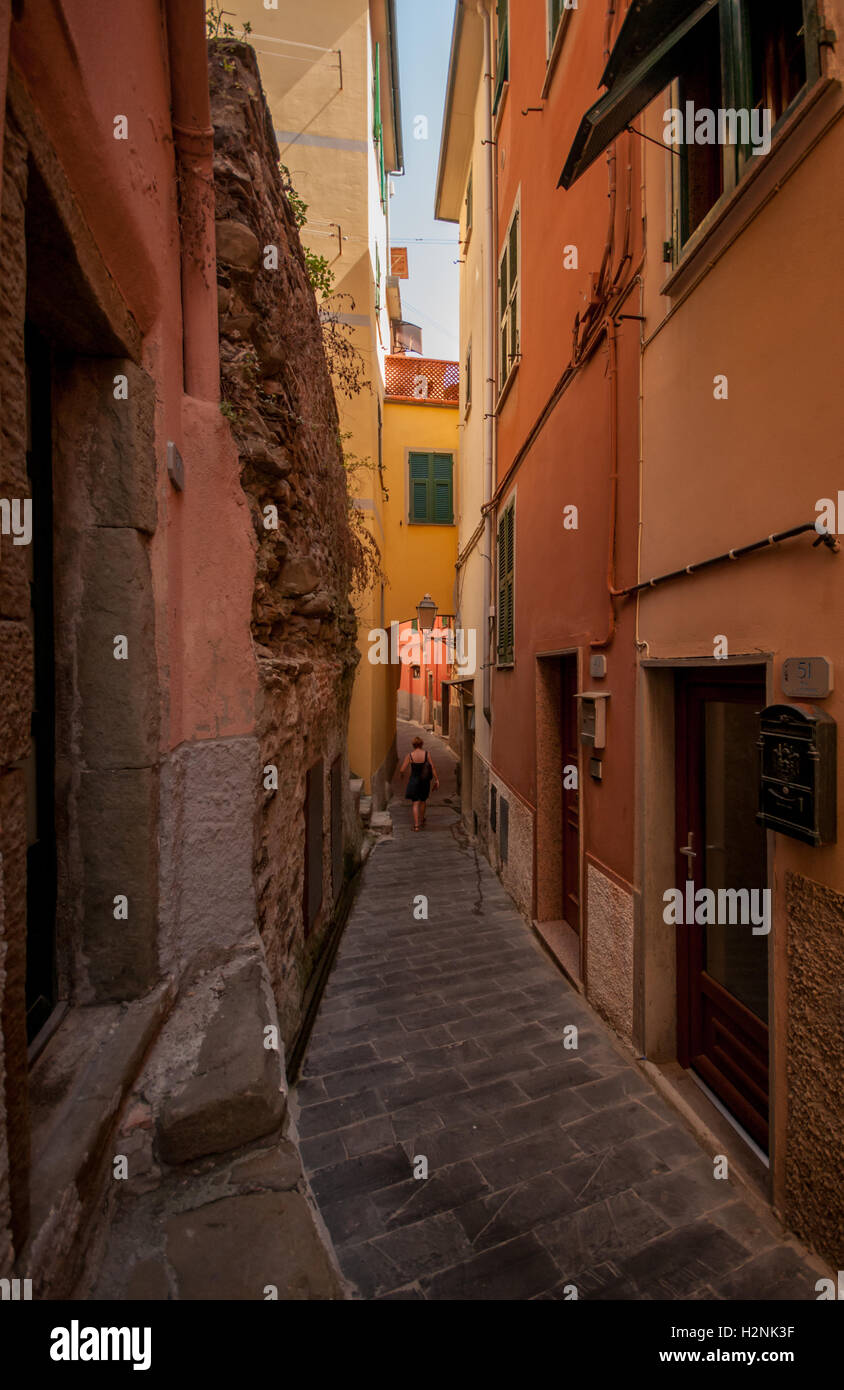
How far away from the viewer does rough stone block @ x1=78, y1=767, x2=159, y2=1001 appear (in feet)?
6.78

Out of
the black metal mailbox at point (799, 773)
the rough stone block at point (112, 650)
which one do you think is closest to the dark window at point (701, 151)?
the black metal mailbox at point (799, 773)

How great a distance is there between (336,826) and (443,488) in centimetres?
1117

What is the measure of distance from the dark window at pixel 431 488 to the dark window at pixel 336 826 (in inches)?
392

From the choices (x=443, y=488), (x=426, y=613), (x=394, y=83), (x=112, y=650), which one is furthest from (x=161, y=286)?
(x=394, y=83)

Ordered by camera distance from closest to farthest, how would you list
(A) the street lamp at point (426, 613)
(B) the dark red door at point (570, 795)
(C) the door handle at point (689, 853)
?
(C) the door handle at point (689, 853) → (B) the dark red door at point (570, 795) → (A) the street lamp at point (426, 613)

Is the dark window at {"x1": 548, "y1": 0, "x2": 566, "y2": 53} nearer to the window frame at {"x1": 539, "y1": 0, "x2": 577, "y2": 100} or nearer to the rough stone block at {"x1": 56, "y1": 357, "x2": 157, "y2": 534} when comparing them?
the window frame at {"x1": 539, "y1": 0, "x2": 577, "y2": 100}

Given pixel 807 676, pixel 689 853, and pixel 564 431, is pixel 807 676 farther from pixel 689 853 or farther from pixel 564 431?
pixel 564 431

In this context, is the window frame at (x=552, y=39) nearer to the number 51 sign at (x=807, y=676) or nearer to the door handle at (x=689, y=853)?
the number 51 sign at (x=807, y=676)

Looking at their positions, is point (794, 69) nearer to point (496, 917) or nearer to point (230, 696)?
point (230, 696)

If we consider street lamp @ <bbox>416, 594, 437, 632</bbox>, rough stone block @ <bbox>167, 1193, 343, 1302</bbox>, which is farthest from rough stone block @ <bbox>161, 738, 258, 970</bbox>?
street lamp @ <bbox>416, 594, 437, 632</bbox>

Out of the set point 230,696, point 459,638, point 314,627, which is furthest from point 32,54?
point 459,638

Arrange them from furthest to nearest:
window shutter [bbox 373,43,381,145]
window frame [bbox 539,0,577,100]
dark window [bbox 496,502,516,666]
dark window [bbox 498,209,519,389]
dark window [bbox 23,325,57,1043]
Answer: window shutter [bbox 373,43,381,145], dark window [bbox 496,502,516,666], dark window [bbox 498,209,519,389], window frame [bbox 539,0,577,100], dark window [bbox 23,325,57,1043]

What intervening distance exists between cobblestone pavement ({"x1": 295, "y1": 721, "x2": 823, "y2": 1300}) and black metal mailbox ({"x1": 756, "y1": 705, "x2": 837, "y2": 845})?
5.57 ft

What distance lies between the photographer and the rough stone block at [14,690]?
1.17m
